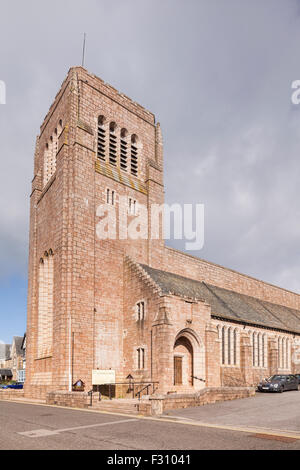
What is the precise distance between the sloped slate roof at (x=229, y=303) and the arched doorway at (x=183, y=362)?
3.27 meters

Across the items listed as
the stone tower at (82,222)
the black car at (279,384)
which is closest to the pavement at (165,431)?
the black car at (279,384)

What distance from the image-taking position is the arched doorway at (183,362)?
30.2 metres

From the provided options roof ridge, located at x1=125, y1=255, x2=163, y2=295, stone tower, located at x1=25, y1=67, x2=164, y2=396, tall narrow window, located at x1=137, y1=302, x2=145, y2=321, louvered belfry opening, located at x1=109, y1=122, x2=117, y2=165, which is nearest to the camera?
roof ridge, located at x1=125, y1=255, x2=163, y2=295

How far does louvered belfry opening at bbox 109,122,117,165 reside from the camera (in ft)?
124

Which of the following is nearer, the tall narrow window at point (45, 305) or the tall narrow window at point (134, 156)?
the tall narrow window at point (45, 305)

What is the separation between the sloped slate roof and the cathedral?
217mm

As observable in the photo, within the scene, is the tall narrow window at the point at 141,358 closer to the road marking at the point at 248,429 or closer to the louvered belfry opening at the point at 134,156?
the road marking at the point at 248,429

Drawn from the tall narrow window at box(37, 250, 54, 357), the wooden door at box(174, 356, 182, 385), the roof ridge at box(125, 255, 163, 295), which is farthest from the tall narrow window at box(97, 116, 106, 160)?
the wooden door at box(174, 356, 182, 385)

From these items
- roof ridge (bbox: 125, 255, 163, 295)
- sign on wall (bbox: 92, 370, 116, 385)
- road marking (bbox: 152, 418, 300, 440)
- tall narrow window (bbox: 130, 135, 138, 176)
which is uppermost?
tall narrow window (bbox: 130, 135, 138, 176)

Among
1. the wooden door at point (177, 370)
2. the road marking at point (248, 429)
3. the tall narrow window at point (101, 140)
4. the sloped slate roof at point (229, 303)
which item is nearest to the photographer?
the road marking at point (248, 429)

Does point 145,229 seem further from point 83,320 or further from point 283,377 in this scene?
point 283,377

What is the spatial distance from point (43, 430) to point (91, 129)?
86.0ft

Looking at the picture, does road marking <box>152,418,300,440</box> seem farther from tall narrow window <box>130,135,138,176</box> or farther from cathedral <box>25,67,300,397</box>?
tall narrow window <box>130,135,138,176</box>
